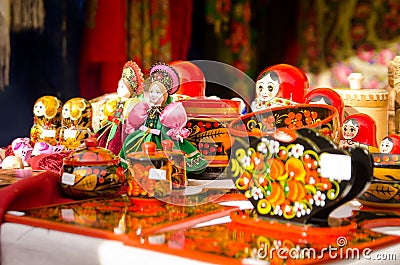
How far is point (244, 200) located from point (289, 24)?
2411mm

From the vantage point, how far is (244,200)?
1.19 meters

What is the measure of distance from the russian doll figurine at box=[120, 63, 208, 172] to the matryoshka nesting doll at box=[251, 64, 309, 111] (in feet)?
0.57

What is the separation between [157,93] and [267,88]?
0.23 m

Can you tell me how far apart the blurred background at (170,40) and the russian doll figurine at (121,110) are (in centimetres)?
94

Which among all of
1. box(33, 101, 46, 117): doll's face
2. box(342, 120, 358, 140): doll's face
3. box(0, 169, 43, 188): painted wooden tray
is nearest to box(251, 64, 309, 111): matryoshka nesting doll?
box(342, 120, 358, 140): doll's face

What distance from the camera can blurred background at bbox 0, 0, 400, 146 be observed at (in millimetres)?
2430

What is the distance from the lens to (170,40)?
2.82 m

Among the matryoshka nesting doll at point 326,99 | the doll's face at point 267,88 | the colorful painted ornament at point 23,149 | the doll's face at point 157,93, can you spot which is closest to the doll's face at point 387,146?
the matryoshka nesting doll at point 326,99

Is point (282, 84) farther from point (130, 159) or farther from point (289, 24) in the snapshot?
point (289, 24)

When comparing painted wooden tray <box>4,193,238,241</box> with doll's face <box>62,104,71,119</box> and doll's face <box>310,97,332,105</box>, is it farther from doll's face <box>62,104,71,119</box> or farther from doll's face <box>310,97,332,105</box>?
doll's face <box>62,104,71,119</box>

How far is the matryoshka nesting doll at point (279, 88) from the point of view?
1.32m

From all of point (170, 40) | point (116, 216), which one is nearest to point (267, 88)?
point (116, 216)

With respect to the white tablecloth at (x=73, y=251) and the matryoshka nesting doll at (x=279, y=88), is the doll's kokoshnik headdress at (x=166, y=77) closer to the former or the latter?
the matryoshka nesting doll at (x=279, y=88)

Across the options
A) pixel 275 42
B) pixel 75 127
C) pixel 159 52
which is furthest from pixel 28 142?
pixel 275 42
